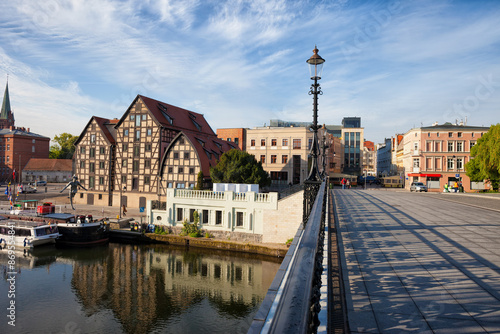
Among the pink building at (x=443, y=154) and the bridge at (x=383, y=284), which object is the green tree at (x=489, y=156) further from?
the bridge at (x=383, y=284)

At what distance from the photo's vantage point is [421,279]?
498 centimetres

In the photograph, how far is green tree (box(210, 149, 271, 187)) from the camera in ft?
135

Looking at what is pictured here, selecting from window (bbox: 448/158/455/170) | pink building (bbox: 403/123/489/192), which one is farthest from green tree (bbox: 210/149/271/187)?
window (bbox: 448/158/455/170)

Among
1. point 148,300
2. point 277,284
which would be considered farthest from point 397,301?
point 148,300

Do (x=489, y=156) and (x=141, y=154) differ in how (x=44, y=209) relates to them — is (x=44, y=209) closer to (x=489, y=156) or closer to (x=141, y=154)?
(x=141, y=154)

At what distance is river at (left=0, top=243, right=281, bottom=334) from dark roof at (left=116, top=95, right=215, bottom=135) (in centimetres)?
1915

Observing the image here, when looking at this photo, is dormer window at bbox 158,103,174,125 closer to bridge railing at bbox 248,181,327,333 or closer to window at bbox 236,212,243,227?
window at bbox 236,212,243,227

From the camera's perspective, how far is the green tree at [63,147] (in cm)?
10006

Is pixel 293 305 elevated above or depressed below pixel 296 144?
below

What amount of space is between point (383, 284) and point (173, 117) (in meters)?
47.2

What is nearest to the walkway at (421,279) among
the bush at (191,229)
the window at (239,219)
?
the window at (239,219)

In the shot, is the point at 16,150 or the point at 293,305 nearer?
the point at 293,305

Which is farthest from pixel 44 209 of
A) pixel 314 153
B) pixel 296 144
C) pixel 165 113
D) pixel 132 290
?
pixel 314 153

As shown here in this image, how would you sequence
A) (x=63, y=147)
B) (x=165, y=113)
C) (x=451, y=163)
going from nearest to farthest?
(x=165, y=113) → (x=451, y=163) → (x=63, y=147)
